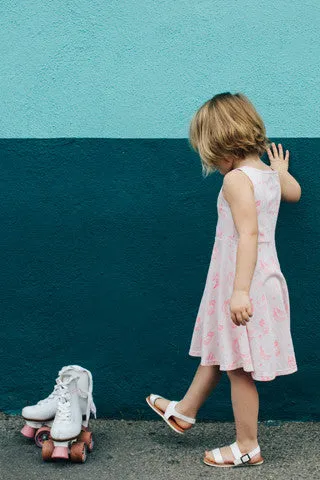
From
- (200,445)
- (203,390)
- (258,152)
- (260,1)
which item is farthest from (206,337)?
(260,1)

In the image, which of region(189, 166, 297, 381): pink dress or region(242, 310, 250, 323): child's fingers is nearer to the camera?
region(242, 310, 250, 323): child's fingers

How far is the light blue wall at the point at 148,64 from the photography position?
382cm

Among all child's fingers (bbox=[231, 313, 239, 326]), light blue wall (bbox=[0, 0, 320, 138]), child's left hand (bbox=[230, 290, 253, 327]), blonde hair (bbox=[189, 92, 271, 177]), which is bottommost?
child's fingers (bbox=[231, 313, 239, 326])

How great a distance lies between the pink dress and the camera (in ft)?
11.5

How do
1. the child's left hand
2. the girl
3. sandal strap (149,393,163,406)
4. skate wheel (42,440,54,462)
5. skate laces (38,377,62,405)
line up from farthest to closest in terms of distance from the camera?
sandal strap (149,393,163,406) → skate laces (38,377,62,405) → skate wheel (42,440,54,462) → the girl → the child's left hand

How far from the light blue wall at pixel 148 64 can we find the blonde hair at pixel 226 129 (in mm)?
287

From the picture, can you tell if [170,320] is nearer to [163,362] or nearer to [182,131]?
[163,362]

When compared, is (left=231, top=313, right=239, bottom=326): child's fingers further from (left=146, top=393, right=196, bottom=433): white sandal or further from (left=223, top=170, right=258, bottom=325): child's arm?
(left=146, top=393, right=196, bottom=433): white sandal

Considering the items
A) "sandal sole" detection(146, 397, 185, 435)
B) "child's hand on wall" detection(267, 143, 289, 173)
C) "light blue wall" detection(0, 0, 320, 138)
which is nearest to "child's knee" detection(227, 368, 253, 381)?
"sandal sole" detection(146, 397, 185, 435)

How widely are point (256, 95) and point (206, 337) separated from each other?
1015 mm

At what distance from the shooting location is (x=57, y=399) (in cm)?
373

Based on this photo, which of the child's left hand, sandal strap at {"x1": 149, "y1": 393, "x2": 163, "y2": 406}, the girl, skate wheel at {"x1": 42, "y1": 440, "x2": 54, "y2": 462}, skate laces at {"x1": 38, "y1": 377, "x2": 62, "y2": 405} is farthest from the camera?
sandal strap at {"x1": 149, "y1": 393, "x2": 163, "y2": 406}

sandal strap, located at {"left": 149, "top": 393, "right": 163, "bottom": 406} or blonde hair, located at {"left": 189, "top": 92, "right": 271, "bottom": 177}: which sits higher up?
blonde hair, located at {"left": 189, "top": 92, "right": 271, "bottom": 177}

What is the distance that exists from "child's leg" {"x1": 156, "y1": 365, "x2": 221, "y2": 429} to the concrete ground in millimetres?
144
